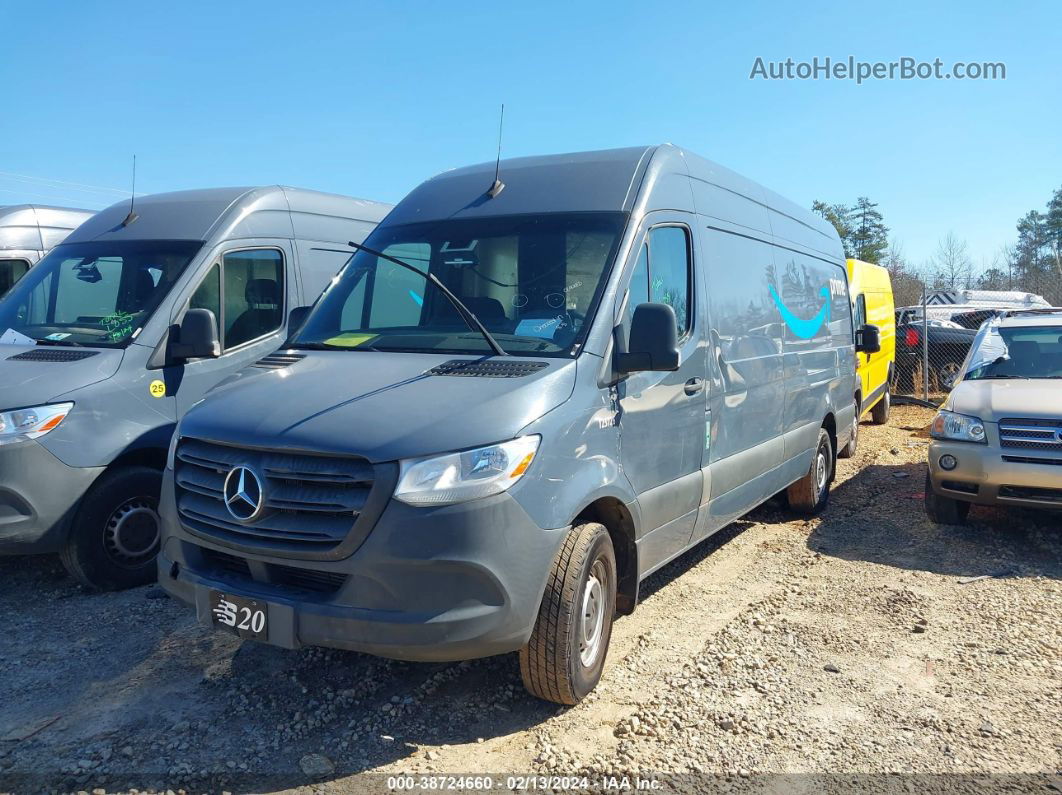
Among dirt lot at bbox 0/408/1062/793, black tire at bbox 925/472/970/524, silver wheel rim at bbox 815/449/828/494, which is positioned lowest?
dirt lot at bbox 0/408/1062/793

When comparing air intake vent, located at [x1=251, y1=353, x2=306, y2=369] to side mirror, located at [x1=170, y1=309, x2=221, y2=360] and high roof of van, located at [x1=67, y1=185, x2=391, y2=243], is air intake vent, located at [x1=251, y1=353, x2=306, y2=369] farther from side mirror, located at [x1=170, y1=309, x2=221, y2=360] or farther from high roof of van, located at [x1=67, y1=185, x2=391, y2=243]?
high roof of van, located at [x1=67, y1=185, x2=391, y2=243]

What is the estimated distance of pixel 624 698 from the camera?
3955 millimetres

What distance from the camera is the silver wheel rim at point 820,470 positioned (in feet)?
25.0

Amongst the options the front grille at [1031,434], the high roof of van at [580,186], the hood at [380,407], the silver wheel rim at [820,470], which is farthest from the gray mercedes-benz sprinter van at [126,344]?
the front grille at [1031,434]

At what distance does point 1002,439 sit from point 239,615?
559cm

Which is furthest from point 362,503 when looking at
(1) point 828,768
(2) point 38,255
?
(2) point 38,255

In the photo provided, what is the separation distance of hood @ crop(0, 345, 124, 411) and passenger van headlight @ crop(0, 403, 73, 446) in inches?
1.6

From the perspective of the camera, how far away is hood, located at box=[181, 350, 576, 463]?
3.29 metres

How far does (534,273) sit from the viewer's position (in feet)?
14.1

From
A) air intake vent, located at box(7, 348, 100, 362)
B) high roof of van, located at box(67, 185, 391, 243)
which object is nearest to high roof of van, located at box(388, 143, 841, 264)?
high roof of van, located at box(67, 185, 391, 243)

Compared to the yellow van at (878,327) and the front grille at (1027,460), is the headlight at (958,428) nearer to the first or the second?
the front grille at (1027,460)

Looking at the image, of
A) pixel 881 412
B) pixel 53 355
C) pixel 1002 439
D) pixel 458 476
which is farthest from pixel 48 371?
pixel 881 412

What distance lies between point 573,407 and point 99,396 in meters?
3.22

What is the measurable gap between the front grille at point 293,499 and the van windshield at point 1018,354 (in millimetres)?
6285
